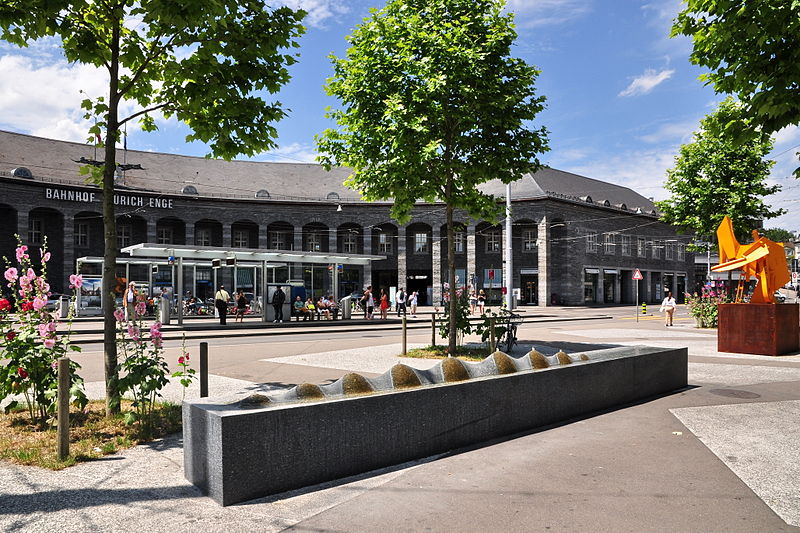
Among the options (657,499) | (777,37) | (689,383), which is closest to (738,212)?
(689,383)

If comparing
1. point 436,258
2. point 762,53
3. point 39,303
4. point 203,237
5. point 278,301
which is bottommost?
point 278,301

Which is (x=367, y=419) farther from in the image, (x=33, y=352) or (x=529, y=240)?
(x=529, y=240)

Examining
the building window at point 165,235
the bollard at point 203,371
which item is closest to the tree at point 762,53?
the bollard at point 203,371

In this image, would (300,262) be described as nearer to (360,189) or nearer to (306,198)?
(360,189)

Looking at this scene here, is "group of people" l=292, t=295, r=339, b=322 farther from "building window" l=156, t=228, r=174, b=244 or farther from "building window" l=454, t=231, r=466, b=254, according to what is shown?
"building window" l=454, t=231, r=466, b=254

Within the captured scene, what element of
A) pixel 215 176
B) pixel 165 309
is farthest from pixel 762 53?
pixel 215 176

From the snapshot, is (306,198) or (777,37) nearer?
(777,37)

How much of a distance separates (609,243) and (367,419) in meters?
56.2

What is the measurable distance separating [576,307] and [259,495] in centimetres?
4839

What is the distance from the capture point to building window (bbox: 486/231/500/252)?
2115 inches

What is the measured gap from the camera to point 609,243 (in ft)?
188

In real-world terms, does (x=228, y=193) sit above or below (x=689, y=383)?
above

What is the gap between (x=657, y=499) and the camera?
470cm

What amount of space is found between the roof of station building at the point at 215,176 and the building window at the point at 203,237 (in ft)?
11.9
